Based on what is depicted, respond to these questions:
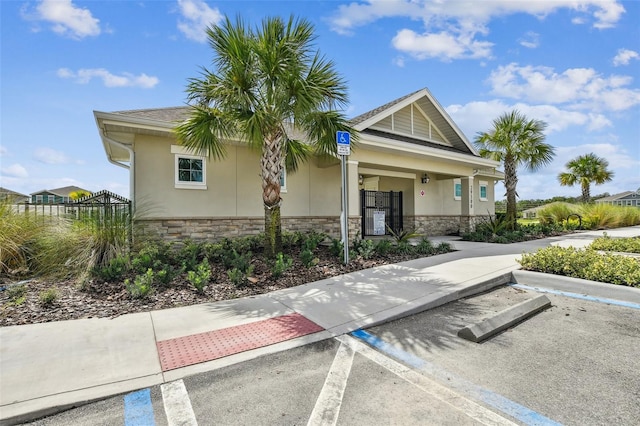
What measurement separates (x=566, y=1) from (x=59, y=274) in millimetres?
13495

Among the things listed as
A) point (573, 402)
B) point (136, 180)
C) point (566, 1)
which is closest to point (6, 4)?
point (136, 180)

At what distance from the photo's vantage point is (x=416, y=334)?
3.96m

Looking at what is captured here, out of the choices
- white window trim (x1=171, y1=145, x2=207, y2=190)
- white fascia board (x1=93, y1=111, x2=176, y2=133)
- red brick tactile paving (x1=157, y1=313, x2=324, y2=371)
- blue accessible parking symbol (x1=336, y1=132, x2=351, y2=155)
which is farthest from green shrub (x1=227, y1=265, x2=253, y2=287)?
white fascia board (x1=93, y1=111, x2=176, y2=133)

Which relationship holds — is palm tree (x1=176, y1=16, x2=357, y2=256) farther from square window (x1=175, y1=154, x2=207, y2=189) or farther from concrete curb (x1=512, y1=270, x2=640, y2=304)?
concrete curb (x1=512, y1=270, x2=640, y2=304)

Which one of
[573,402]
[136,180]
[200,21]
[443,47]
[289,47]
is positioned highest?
[443,47]

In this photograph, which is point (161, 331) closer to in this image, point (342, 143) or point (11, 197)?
point (342, 143)

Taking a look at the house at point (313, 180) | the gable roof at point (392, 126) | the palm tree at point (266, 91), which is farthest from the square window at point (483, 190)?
the palm tree at point (266, 91)

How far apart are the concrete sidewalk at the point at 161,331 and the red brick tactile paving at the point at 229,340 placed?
2.8 inches

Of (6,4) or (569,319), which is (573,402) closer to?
(569,319)

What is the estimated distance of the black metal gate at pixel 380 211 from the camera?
43.5ft

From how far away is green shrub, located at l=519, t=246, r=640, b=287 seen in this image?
560cm

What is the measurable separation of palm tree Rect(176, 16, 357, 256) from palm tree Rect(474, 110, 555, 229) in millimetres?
11206

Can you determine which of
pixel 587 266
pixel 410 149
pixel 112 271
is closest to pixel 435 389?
pixel 587 266

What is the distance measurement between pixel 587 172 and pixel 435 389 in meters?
31.3
